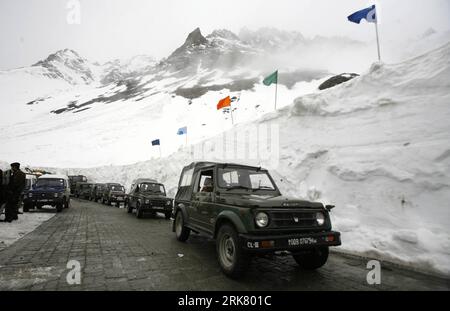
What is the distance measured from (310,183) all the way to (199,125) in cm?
3980

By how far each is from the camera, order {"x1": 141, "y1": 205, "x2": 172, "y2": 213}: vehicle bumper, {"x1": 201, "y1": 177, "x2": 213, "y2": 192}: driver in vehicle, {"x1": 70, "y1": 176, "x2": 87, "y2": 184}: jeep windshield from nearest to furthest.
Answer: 1. {"x1": 201, "y1": 177, "x2": 213, "y2": 192}: driver in vehicle
2. {"x1": 141, "y1": 205, "x2": 172, "y2": 213}: vehicle bumper
3. {"x1": 70, "y1": 176, "x2": 87, "y2": 184}: jeep windshield

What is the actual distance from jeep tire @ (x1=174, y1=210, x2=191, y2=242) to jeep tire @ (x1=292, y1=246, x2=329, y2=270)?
3224 millimetres

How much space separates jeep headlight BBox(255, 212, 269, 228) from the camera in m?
4.57

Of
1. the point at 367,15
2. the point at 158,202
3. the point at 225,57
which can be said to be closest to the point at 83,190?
the point at 158,202

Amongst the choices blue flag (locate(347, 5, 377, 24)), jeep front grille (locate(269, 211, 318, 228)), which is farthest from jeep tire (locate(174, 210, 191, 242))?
blue flag (locate(347, 5, 377, 24))

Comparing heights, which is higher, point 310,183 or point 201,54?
point 201,54

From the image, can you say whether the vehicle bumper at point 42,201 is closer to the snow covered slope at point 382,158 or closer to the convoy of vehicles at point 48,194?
the convoy of vehicles at point 48,194

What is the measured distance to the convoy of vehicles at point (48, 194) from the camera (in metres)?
14.2

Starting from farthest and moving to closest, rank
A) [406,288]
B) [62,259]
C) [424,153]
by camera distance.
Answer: [424,153] → [62,259] → [406,288]

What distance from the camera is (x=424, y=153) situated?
7738 millimetres

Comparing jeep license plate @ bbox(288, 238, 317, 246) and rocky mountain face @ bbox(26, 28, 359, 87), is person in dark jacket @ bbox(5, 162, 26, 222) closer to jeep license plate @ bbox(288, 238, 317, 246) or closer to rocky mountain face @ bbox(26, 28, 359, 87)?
jeep license plate @ bbox(288, 238, 317, 246)

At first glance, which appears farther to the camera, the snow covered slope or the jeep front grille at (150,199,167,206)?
the jeep front grille at (150,199,167,206)

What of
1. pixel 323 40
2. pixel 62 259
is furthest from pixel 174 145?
pixel 323 40
